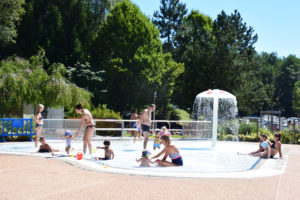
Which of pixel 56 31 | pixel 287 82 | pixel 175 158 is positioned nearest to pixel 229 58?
pixel 56 31

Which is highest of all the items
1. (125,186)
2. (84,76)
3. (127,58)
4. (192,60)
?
(192,60)

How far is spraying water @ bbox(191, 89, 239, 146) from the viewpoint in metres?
19.6

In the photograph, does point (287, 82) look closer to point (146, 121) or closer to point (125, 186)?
point (146, 121)

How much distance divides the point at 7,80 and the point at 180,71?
1126 inches

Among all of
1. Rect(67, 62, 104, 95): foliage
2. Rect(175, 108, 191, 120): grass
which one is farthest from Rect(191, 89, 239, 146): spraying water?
Rect(67, 62, 104, 95): foliage

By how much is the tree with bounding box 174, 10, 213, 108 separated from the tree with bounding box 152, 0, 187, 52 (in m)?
1.12

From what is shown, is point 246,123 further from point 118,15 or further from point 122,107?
point 118,15

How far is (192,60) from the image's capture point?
49094 millimetres

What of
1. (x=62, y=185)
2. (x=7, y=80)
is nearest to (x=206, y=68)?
(x=7, y=80)

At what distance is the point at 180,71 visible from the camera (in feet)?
161

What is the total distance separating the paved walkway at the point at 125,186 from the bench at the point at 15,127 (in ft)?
33.9

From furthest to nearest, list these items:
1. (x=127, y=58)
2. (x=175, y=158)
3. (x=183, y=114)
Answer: (x=183, y=114) → (x=127, y=58) → (x=175, y=158)

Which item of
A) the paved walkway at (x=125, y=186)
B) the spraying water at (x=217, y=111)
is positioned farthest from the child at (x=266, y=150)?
the spraying water at (x=217, y=111)

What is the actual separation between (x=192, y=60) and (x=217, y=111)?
27.7m
